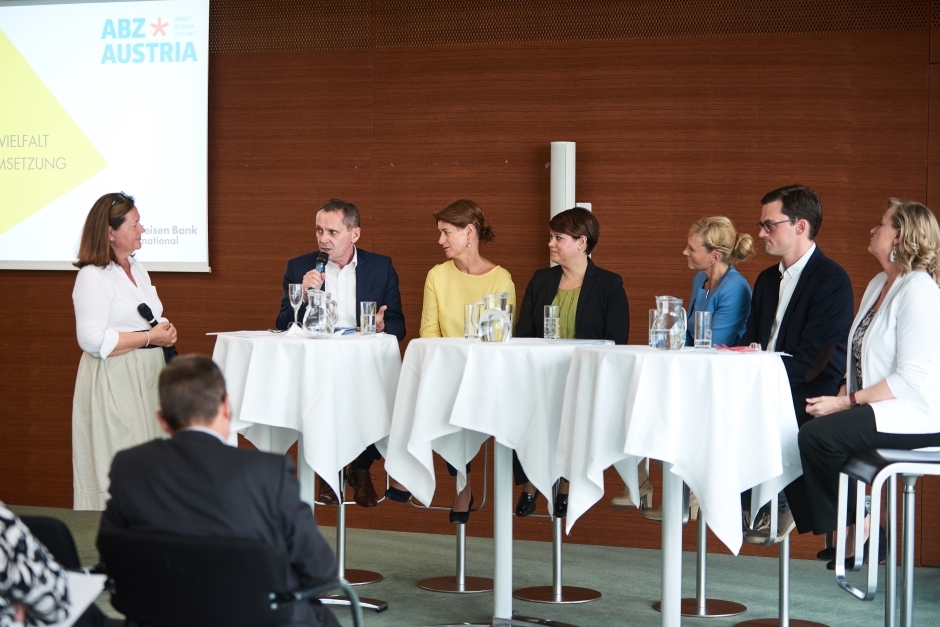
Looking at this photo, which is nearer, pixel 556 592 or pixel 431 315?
pixel 556 592

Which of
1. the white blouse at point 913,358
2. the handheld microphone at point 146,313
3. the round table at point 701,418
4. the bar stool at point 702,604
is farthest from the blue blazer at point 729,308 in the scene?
the handheld microphone at point 146,313

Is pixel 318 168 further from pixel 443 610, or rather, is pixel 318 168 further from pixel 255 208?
pixel 443 610

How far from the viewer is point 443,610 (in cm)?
447

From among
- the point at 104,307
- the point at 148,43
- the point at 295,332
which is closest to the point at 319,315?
the point at 295,332

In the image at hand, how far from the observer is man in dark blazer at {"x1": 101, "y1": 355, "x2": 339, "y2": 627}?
220 cm

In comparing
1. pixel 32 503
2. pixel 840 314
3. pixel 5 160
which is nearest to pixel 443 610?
pixel 840 314

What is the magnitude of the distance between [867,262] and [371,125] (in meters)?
2.92

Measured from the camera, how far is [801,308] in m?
4.18

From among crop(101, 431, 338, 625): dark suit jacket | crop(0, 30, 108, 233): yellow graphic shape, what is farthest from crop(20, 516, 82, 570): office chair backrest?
crop(0, 30, 108, 233): yellow graphic shape

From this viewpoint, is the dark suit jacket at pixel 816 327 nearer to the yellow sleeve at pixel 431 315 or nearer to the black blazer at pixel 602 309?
the black blazer at pixel 602 309

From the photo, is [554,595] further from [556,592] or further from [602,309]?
[602,309]

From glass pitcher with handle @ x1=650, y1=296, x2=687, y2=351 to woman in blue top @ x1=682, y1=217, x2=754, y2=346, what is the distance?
1.26m

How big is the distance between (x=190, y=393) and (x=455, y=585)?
2835mm

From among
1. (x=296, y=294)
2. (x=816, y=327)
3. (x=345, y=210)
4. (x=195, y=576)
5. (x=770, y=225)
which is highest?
(x=345, y=210)
